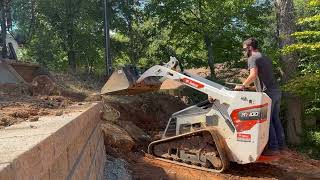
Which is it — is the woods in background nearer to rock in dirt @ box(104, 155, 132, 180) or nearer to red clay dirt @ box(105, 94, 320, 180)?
red clay dirt @ box(105, 94, 320, 180)

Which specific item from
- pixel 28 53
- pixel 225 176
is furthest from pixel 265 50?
pixel 28 53

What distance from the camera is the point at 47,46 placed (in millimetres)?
26406

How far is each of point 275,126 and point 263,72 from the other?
4.28 ft

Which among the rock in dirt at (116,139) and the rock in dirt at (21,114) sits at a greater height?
the rock in dirt at (21,114)

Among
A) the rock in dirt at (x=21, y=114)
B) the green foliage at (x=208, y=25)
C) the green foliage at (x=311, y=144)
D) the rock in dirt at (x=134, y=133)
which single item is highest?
the green foliage at (x=208, y=25)

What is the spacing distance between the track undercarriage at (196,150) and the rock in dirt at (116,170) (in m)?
1.90

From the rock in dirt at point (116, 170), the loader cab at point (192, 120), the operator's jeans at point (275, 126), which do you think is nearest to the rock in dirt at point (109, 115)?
the loader cab at point (192, 120)

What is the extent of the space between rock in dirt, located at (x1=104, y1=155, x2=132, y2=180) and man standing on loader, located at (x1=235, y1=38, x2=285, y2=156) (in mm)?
3010

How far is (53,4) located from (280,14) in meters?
11.8

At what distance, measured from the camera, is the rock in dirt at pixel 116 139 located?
1159cm

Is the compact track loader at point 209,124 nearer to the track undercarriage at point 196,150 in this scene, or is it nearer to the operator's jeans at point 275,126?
the track undercarriage at point 196,150

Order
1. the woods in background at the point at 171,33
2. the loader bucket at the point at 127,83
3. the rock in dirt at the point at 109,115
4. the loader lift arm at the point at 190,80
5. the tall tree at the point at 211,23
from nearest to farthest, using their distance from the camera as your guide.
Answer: the loader lift arm at the point at 190,80 → the loader bucket at the point at 127,83 → the rock in dirt at the point at 109,115 → the woods in background at the point at 171,33 → the tall tree at the point at 211,23

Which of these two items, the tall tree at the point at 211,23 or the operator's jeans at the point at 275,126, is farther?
the tall tree at the point at 211,23

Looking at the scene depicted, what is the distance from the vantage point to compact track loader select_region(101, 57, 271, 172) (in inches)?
402
